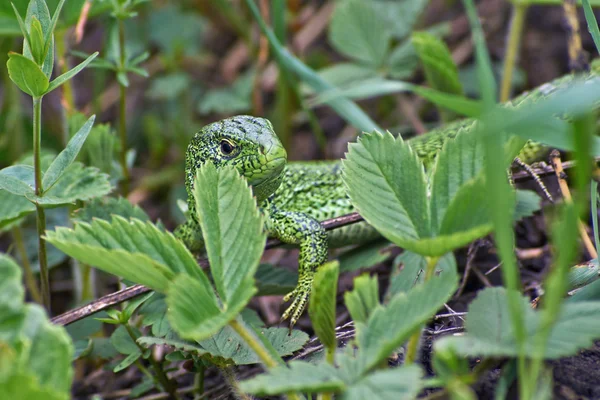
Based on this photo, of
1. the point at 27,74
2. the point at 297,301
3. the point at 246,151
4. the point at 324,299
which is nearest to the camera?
the point at 324,299

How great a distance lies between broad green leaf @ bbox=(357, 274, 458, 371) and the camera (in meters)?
1.33

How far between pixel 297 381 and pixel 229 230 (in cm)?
46

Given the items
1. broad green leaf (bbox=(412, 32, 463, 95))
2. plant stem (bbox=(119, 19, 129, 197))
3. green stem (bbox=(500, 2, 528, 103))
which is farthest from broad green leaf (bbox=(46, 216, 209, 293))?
green stem (bbox=(500, 2, 528, 103))

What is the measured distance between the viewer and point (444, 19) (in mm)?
5172

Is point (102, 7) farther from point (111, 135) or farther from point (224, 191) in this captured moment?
point (224, 191)

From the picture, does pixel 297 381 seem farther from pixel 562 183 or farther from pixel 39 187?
pixel 562 183

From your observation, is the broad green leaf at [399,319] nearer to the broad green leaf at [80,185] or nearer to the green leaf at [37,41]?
the green leaf at [37,41]

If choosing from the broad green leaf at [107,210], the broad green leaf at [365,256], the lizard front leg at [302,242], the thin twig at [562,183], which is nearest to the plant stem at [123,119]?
the broad green leaf at [107,210]

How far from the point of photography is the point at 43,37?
199 cm

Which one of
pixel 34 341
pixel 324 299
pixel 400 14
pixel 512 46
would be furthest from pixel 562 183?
pixel 400 14

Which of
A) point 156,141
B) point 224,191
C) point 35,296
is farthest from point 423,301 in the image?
point 156,141

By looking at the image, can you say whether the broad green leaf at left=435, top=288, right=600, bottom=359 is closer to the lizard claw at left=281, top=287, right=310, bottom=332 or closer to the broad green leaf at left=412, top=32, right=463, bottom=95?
the lizard claw at left=281, top=287, right=310, bottom=332

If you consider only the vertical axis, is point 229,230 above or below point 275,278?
above

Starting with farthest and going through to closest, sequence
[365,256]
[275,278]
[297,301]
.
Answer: [365,256], [275,278], [297,301]
